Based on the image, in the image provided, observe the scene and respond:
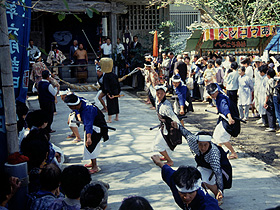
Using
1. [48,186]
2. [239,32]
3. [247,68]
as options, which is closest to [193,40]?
[239,32]

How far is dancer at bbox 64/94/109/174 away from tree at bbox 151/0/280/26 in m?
12.5

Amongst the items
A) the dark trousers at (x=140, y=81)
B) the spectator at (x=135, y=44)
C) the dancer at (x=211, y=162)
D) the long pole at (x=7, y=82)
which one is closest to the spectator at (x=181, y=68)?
the dark trousers at (x=140, y=81)

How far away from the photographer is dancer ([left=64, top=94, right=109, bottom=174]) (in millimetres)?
6438

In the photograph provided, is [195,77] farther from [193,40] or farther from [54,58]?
[54,58]

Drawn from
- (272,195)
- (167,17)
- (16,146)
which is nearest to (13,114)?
(16,146)

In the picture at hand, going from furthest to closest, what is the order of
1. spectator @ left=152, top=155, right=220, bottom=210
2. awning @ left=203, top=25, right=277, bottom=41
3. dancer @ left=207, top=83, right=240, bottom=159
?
awning @ left=203, top=25, right=277, bottom=41, dancer @ left=207, top=83, right=240, bottom=159, spectator @ left=152, top=155, right=220, bottom=210

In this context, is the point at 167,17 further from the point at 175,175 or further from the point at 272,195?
the point at 175,175

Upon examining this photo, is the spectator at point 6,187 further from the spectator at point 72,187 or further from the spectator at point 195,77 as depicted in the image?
the spectator at point 195,77

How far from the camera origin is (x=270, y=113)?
963 centimetres

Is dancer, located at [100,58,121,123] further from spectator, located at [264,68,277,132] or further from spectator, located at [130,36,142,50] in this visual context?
spectator, located at [130,36,142,50]

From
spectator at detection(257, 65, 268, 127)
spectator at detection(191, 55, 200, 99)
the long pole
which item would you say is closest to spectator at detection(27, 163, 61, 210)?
the long pole

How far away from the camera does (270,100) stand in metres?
9.49

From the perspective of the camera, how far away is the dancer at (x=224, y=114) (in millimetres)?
6763

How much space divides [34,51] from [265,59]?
1042 centimetres
